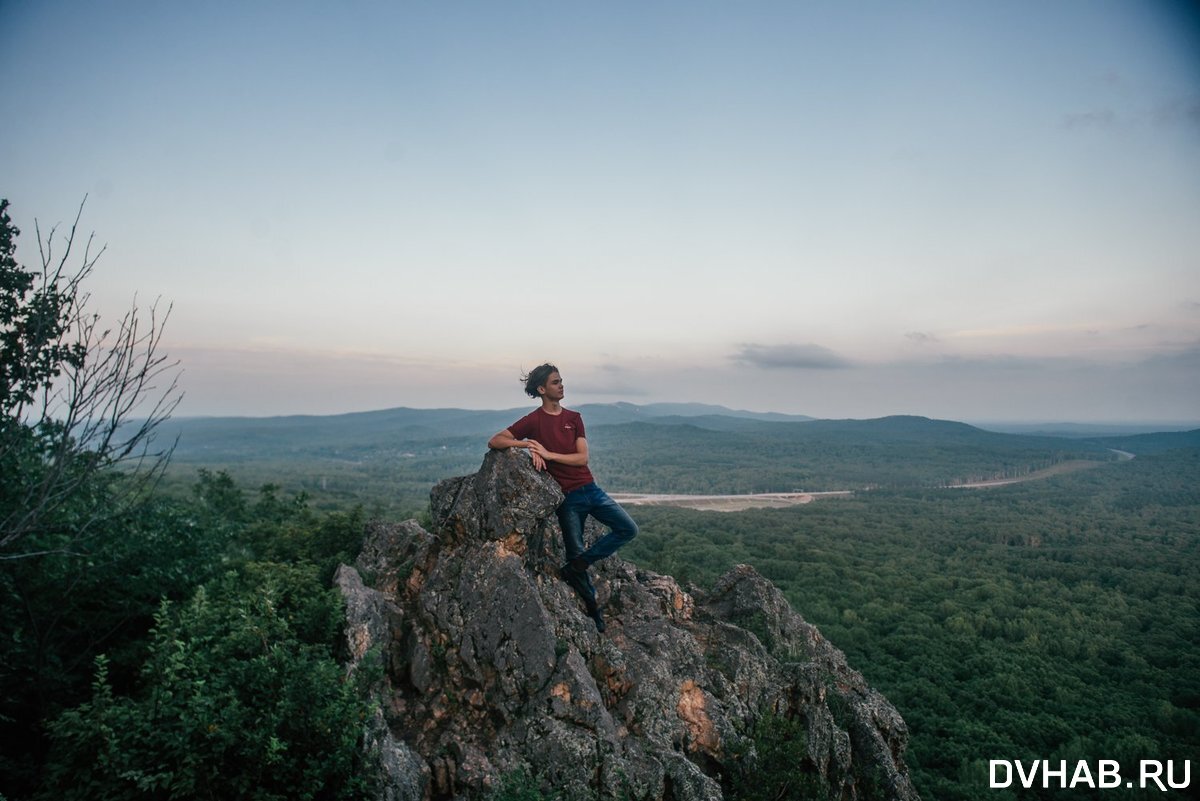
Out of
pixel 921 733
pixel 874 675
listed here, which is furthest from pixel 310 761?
pixel 874 675

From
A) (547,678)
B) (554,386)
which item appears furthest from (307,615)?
(554,386)

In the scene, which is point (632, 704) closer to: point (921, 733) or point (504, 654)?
point (504, 654)

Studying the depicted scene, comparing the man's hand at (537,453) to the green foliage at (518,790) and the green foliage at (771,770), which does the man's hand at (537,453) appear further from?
the green foliage at (771,770)

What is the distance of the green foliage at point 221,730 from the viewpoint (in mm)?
5738

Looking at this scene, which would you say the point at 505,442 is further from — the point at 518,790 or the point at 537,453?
the point at 518,790

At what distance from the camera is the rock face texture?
7898 millimetres

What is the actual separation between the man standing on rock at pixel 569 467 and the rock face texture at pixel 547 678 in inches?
13.4

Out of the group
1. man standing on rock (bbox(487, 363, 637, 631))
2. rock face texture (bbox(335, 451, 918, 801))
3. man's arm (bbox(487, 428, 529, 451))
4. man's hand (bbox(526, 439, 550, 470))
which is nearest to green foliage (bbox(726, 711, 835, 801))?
rock face texture (bbox(335, 451, 918, 801))

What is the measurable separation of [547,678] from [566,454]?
353 cm

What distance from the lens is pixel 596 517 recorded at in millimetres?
9820

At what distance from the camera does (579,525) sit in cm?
1006

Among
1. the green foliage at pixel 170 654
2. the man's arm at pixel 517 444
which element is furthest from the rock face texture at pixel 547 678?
the green foliage at pixel 170 654

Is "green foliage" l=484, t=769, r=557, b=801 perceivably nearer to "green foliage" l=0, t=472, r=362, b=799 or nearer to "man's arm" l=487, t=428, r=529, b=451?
"green foliage" l=0, t=472, r=362, b=799

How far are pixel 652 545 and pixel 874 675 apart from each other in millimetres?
27409
